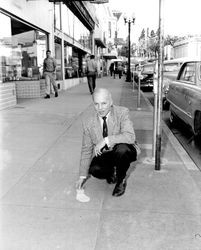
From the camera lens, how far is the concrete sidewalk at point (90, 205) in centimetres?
297

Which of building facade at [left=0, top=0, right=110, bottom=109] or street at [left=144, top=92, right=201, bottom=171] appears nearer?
street at [left=144, top=92, right=201, bottom=171]

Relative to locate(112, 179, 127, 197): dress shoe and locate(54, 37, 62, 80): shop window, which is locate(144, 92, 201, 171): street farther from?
locate(54, 37, 62, 80): shop window

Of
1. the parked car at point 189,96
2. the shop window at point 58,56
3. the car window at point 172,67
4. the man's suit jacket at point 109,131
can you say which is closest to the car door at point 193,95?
the parked car at point 189,96

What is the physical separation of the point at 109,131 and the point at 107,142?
7.3 inches

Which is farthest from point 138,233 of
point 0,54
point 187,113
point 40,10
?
point 40,10

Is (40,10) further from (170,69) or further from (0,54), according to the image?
(170,69)

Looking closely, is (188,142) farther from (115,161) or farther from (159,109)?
(115,161)

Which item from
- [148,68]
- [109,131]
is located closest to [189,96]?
[109,131]

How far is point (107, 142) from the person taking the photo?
3641mm

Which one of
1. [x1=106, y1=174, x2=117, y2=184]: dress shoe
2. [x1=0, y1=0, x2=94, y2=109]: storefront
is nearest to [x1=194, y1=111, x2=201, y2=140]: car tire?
[x1=106, y1=174, x2=117, y2=184]: dress shoe

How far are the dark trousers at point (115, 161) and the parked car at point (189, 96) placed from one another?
254 cm

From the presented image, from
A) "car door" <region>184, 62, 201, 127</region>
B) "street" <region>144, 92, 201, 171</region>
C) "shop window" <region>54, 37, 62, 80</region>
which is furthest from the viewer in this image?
"shop window" <region>54, 37, 62, 80</region>

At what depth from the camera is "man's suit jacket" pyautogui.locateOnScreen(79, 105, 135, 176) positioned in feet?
12.3

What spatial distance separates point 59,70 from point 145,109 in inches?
326
